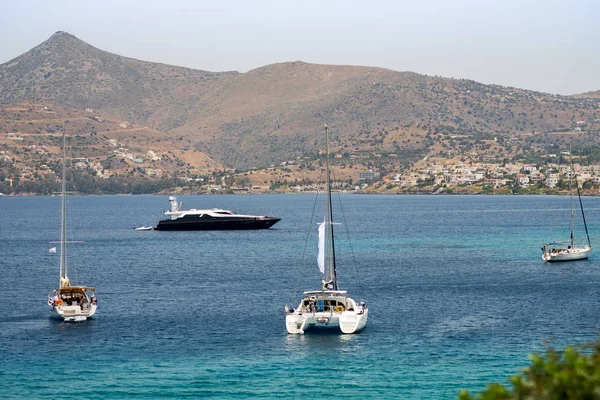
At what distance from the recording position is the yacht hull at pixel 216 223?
14375 centimetres

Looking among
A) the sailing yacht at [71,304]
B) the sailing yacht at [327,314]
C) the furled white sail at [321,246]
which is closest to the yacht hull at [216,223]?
the sailing yacht at [71,304]

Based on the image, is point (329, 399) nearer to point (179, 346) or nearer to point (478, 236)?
point (179, 346)

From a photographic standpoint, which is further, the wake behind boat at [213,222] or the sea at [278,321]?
the wake behind boat at [213,222]

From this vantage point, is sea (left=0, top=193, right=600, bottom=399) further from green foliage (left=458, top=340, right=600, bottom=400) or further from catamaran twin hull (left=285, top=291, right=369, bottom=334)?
green foliage (left=458, top=340, right=600, bottom=400)

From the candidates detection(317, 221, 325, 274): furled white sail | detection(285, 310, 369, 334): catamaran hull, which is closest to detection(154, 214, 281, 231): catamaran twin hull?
detection(317, 221, 325, 274): furled white sail

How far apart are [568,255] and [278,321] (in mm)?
41751

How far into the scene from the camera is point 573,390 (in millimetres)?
16812

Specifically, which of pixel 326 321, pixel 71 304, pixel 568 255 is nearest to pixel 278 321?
pixel 326 321

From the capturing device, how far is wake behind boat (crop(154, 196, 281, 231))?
144 metres

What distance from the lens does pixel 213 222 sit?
474 ft

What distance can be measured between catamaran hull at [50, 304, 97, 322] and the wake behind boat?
86.4 metres

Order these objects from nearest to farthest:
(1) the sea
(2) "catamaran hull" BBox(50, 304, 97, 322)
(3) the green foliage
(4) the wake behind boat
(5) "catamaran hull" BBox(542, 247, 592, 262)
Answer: (3) the green foliage, (1) the sea, (2) "catamaran hull" BBox(50, 304, 97, 322), (5) "catamaran hull" BBox(542, 247, 592, 262), (4) the wake behind boat

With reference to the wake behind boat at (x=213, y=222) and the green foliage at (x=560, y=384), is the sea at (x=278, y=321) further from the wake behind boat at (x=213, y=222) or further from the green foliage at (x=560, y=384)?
the wake behind boat at (x=213, y=222)

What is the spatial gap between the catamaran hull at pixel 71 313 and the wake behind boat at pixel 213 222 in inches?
3401
